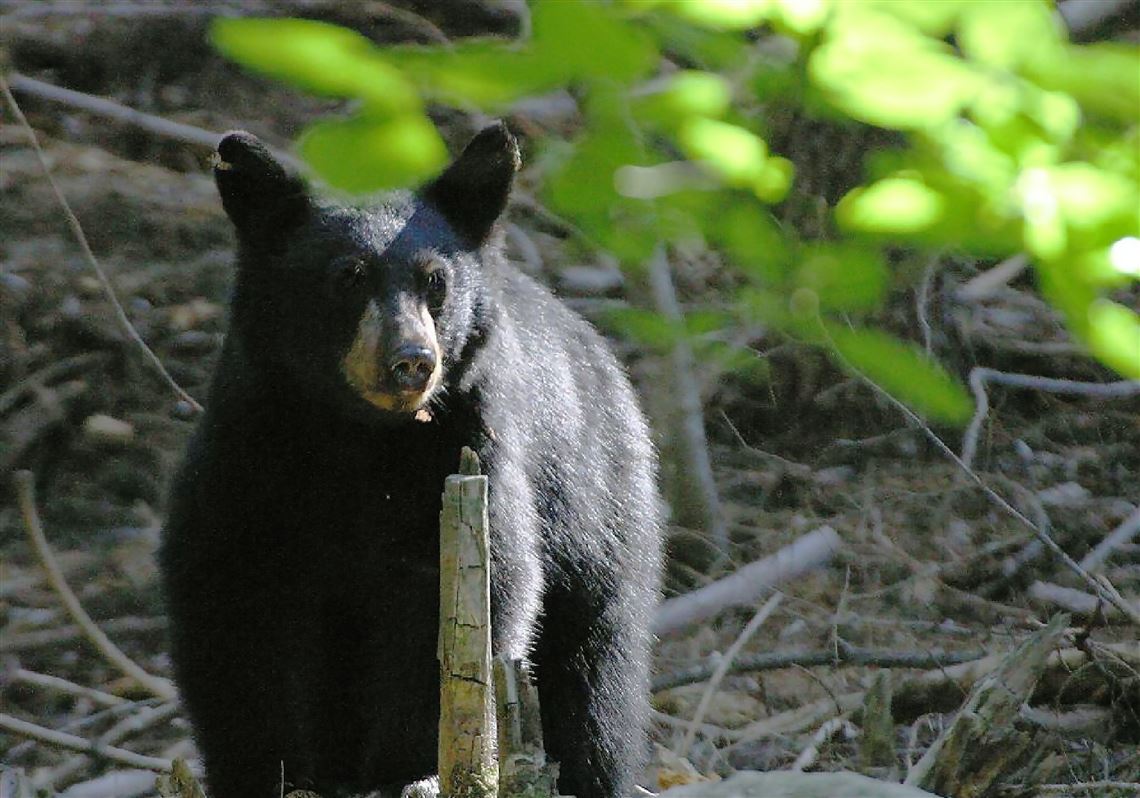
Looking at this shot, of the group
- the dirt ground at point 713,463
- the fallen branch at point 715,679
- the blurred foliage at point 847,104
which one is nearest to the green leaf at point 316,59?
the blurred foliage at point 847,104

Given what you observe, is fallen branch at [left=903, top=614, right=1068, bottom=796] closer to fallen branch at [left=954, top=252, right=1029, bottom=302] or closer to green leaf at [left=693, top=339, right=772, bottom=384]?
green leaf at [left=693, top=339, right=772, bottom=384]

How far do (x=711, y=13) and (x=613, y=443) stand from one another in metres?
3.22

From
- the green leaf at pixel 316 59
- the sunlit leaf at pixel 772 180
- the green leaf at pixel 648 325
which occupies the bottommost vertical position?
the green leaf at pixel 648 325

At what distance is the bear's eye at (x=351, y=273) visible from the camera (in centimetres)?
365

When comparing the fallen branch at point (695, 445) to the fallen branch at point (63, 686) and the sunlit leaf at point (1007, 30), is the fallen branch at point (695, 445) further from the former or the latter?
the sunlit leaf at point (1007, 30)

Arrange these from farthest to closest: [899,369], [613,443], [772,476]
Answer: [772,476], [613,443], [899,369]

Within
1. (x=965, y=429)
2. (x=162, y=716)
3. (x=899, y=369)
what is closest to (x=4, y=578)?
(x=162, y=716)

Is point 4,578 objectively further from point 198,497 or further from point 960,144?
point 960,144

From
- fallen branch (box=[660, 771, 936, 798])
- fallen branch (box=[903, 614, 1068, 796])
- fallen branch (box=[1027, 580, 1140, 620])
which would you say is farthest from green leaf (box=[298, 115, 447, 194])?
fallen branch (box=[1027, 580, 1140, 620])

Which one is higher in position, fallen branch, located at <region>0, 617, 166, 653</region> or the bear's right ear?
the bear's right ear

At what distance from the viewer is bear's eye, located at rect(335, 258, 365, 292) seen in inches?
144

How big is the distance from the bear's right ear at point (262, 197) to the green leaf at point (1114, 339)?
98.3 inches

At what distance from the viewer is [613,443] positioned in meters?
4.68

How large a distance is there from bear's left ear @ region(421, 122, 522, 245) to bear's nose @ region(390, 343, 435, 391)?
0.70 metres
